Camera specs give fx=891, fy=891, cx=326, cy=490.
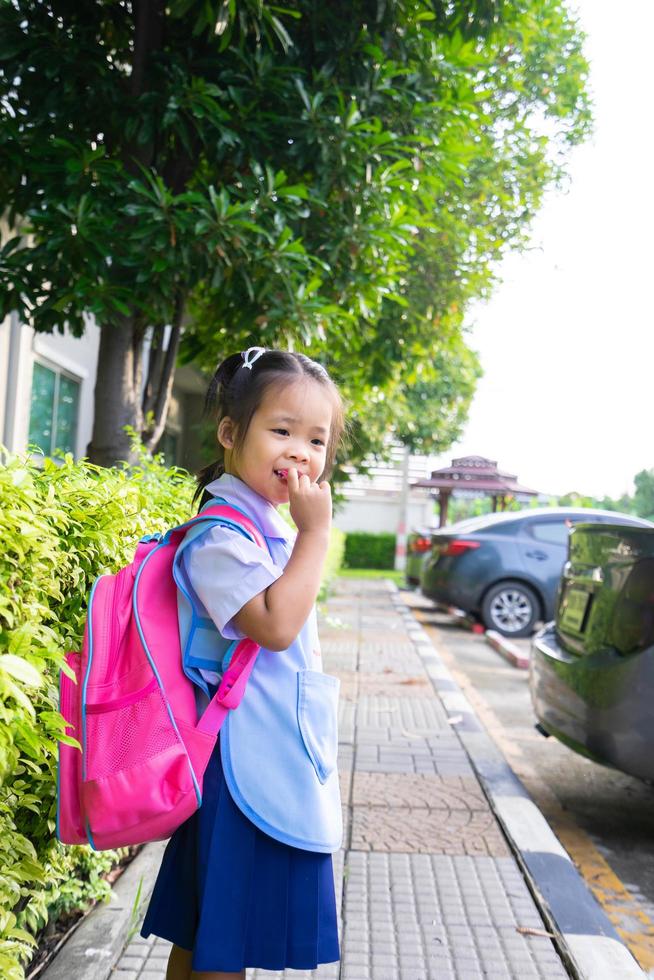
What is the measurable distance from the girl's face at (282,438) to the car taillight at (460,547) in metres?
9.38

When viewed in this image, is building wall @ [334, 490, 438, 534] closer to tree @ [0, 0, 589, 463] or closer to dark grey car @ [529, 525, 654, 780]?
tree @ [0, 0, 589, 463]

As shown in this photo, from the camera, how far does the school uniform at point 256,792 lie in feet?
5.48

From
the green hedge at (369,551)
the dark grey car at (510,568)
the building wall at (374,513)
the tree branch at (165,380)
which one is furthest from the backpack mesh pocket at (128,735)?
the building wall at (374,513)

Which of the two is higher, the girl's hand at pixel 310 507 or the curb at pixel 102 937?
the girl's hand at pixel 310 507

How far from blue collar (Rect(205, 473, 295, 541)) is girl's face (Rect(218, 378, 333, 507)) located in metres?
0.02

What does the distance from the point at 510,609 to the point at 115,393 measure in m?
6.90

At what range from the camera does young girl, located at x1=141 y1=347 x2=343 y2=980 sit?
64.7 inches

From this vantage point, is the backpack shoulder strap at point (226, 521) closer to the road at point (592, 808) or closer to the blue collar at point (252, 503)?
the blue collar at point (252, 503)

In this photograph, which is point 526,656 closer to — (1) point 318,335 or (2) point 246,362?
(1) point 318,335

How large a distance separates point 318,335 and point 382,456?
10965 millimetres

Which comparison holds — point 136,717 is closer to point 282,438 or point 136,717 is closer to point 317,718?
point 317,718

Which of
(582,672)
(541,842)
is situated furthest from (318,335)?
(541,842)

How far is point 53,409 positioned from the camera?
9258 mm

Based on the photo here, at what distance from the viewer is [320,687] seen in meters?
1.74
